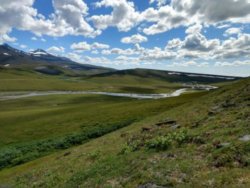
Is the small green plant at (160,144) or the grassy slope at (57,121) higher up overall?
the small green plant at (160,144)

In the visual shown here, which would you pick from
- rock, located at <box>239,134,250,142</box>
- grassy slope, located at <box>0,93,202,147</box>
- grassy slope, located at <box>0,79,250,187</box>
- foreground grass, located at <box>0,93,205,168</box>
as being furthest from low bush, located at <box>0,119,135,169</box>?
rock, located at <box>239,134,250,142</box>

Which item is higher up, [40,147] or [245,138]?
[245,138]

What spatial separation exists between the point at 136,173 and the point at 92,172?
4624mm

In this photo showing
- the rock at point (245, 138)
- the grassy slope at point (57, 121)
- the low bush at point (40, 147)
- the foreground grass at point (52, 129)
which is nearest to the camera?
the rock at point (245, 138)

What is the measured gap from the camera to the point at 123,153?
85.7 ft

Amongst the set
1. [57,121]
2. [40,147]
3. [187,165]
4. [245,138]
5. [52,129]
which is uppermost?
[245,138]

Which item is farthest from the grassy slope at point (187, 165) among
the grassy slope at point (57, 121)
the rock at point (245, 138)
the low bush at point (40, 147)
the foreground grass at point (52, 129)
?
the grassy slope at point (57, 121)

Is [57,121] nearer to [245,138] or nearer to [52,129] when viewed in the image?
[52,129]

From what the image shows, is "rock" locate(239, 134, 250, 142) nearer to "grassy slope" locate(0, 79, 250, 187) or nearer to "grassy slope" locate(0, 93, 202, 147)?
"grassy slope" locate(0, 79, 250, 187)

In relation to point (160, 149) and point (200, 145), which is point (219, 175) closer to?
point (200, 145)

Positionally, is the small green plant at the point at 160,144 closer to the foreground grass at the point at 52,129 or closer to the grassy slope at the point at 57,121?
the foreground grass at the point at 52,129

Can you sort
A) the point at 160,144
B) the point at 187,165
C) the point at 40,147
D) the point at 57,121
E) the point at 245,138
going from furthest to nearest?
the point at 57,121 → the point at 40,147 → the point at 160,144 → the point at 245,138 → the point at 187,165

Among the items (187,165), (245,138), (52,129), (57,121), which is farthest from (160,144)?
(57,121)

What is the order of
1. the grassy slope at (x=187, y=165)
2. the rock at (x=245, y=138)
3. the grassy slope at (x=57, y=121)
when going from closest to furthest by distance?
the grassy slope at (x=187, y=165) → the rock at (x=245, y=138) → the grassy slope at (x=57, y=121)
